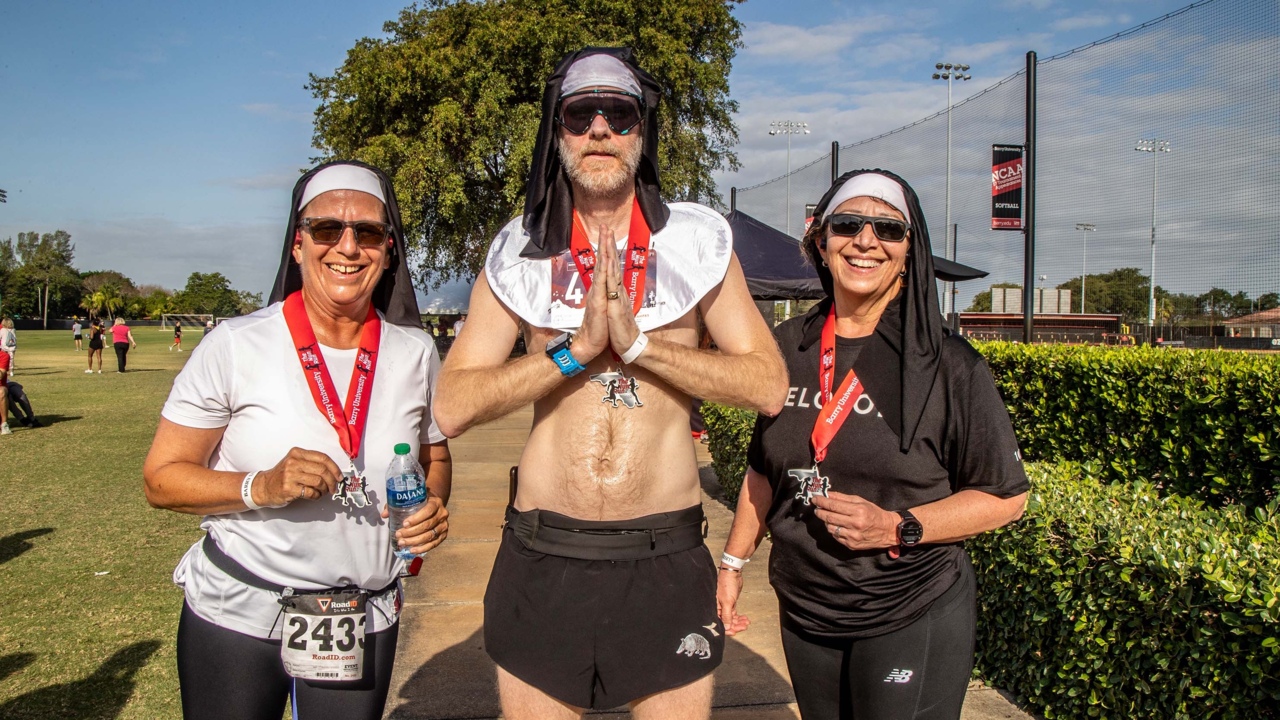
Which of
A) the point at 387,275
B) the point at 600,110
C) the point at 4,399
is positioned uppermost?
the point at 600,110

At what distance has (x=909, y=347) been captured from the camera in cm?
225

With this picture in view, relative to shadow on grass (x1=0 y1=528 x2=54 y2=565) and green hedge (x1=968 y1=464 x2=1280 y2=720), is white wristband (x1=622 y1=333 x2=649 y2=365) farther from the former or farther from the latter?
shadow on grass (x1=0 y1=528 x2=54 y2=565)

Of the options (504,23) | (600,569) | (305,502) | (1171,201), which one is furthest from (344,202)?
(504,23)

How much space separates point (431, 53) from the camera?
73.5 feet

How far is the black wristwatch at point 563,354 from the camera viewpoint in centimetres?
207

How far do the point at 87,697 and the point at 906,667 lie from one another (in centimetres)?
386

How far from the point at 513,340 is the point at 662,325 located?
0.42 metres

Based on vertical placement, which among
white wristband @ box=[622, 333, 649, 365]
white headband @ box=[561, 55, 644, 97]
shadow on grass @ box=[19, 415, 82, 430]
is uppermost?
white headband @ box=[561, 55, 644, 97]

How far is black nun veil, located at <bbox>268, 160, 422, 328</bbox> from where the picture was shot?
8.02 feet

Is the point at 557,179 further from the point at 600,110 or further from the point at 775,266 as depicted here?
the point at 775,266

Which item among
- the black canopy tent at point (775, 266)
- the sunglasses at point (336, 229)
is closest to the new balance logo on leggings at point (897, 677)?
the sunglasses at point (336, 229)

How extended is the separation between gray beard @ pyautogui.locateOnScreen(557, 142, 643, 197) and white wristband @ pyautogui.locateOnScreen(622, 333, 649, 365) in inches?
19.2

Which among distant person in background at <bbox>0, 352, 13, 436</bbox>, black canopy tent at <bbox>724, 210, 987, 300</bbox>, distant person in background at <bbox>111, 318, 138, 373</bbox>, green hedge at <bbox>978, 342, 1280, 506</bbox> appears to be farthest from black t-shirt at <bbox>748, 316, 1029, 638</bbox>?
distant person in background at <bbox>111, 318, 138, 373</bbox>

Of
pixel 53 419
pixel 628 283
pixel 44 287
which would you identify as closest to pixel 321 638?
pixel 628 283
